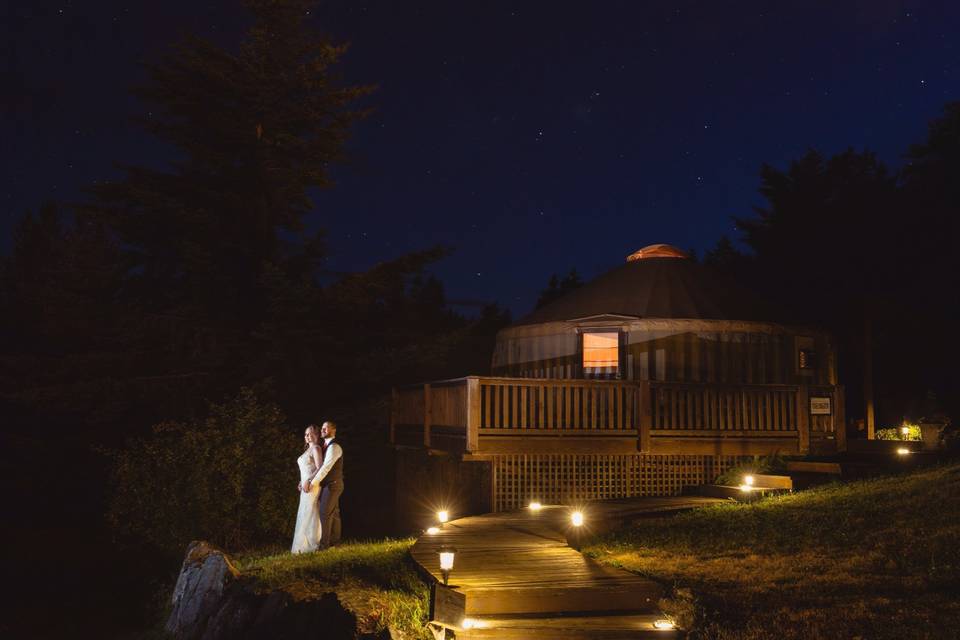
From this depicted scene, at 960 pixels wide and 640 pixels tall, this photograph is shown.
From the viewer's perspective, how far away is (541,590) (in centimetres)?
679

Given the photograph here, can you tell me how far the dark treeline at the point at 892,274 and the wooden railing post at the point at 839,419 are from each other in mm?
7700

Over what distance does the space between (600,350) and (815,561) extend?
10417mm

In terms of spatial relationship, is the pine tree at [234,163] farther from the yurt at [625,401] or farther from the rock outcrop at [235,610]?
the rock outcrop at [235,610]

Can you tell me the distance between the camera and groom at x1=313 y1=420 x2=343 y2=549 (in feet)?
34.4

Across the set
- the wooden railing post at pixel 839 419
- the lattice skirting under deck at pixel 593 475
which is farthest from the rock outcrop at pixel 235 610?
the wooden railing post at pixel 839 419

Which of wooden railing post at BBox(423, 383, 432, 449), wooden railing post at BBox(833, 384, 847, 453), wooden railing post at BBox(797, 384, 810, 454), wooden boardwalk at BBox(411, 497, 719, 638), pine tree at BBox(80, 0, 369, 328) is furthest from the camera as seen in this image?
pine tree at BBox(80, 0, 369, 328)

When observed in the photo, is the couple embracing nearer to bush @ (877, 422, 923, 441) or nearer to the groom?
the groom

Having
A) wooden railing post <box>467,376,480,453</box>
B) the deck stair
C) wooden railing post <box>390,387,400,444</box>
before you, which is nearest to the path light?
Answer: wooden railing post <box>467,376,480,453</box>

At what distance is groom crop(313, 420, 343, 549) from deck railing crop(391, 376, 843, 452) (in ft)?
8.83

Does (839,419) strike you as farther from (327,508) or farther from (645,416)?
(327,508)

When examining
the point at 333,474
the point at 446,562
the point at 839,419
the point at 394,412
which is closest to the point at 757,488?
the point at 839,419

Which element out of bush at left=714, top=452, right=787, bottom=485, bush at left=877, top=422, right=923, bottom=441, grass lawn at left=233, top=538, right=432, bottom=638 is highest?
bush at left=877, top=422, right=923, bottom=441

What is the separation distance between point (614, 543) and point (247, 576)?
3654 mm

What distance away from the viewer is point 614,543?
941cm
